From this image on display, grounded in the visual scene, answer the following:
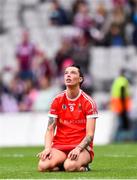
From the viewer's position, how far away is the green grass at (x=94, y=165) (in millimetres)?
13250

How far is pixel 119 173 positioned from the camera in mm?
13711

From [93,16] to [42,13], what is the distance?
8.80ft

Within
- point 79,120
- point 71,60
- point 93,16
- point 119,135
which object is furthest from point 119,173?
point 93,16

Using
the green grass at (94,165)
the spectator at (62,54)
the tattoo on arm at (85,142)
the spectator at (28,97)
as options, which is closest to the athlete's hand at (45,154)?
the green grass at (94,165)

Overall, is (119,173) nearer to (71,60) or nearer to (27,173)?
(27,173)

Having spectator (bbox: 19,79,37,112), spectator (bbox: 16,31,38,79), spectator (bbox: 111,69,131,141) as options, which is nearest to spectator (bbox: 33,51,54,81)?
spectator (bbox: 16,31,38,79)

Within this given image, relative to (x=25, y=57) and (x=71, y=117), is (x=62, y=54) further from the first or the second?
(x=71, y=117)

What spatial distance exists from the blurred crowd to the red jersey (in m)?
13.1

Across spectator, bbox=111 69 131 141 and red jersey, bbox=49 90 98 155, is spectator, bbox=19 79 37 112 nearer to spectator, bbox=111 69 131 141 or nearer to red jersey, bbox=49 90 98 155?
spectator, bbox=111 69 131 141

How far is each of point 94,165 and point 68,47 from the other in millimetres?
13749

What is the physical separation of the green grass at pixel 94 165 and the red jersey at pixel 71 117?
0.55 meters

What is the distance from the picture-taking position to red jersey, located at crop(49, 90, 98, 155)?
556 inches

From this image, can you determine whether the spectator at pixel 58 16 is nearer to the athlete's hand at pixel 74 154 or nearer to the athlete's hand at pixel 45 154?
the athlete's hand at pixel 45 154

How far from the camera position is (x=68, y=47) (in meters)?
29.6
